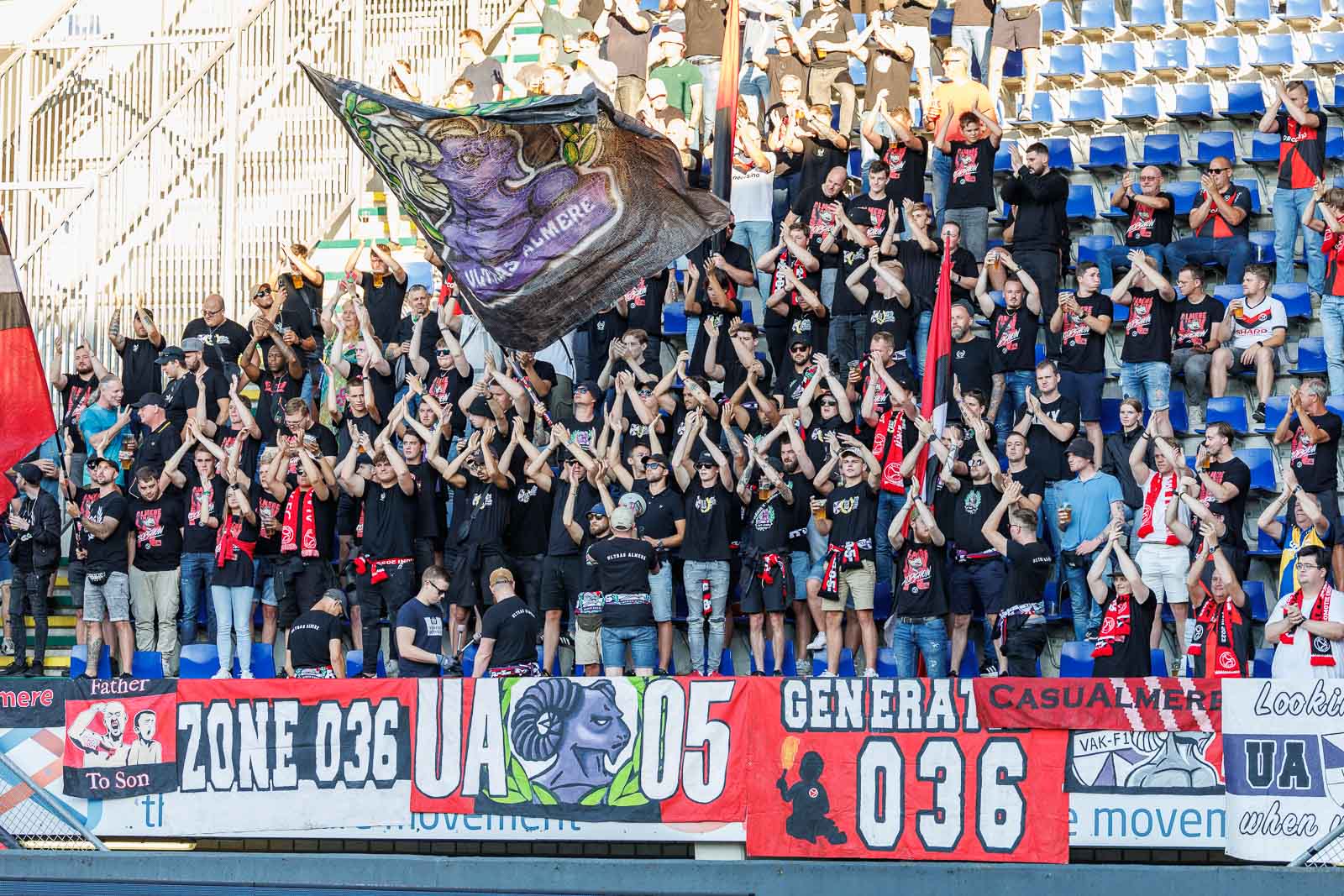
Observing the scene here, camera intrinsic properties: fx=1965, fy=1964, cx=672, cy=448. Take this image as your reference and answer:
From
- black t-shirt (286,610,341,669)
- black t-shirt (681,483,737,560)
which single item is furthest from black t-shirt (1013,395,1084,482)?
black t-shirt (286,610,341,669)

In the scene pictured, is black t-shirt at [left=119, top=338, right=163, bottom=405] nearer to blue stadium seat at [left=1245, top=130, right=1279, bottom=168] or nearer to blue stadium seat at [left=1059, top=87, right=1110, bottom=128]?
blue stadium seat at [left=1059, top=87, right=1110, bottom=128]

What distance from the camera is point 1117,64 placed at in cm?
1919

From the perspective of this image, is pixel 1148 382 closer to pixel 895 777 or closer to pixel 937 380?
pixel 937 380

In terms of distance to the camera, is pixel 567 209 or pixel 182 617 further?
pixel 182 617

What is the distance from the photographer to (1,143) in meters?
20.9

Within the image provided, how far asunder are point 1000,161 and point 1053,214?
74.5 inches

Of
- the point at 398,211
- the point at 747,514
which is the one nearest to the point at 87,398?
the point at 398,211

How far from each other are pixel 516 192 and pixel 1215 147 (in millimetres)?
7837

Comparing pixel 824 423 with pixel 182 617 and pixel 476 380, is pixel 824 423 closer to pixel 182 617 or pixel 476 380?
pixel 476 380

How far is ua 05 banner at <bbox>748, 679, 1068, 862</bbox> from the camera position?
12328 mm

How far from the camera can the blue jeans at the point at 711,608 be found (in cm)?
1495

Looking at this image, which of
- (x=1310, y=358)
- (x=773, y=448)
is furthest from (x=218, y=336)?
(x=1310, y=358)

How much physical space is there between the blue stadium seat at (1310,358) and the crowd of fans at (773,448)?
323 millimetres

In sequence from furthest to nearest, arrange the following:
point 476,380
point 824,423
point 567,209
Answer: point 476,380 < point 824,423 < point 567,209
